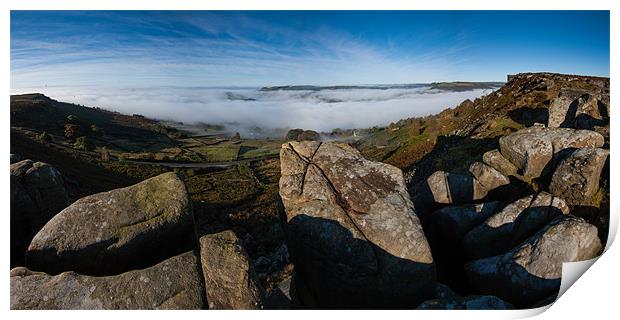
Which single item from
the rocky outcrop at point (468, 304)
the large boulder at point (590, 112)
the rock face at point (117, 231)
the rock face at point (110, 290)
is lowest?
the rocky outcrop at point (468, 304)

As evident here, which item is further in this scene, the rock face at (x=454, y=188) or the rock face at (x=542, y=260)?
the rock face at (x=454, y=188)

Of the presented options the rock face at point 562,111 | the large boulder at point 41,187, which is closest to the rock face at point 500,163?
the rock face at point 562,111

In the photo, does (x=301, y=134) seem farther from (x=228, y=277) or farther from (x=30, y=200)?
(x=228, y=277)

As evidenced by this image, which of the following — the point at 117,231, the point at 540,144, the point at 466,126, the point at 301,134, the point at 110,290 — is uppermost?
the point at 466,126

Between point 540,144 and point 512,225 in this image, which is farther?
point 540,144

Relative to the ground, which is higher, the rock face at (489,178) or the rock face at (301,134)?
the rock face at (301,134)

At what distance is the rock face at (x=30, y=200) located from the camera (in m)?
7.00

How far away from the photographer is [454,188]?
9094 mm

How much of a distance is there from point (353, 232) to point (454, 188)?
12.9ft

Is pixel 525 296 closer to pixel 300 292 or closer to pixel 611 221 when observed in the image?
pixel 611 221

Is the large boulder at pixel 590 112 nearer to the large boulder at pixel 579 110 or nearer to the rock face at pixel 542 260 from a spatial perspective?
the large boulder at pixel 579 110

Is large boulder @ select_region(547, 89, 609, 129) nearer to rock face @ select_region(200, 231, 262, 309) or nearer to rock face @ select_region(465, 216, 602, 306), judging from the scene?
rock face @ select_region(465, 216, 602, 306)

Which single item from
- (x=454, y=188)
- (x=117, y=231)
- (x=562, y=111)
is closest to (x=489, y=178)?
(x=454, y=188)

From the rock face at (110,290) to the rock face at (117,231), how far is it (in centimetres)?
43
